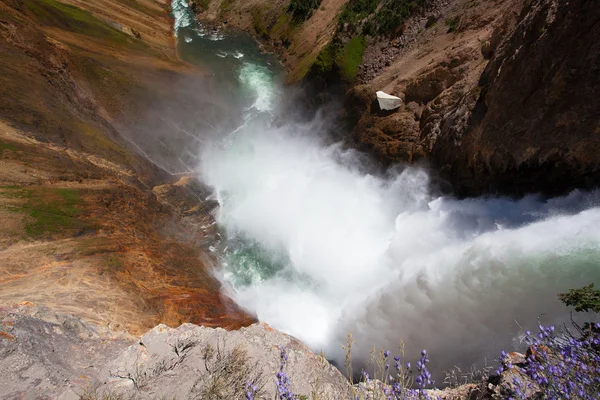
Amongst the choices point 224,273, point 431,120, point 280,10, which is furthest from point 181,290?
point 280,10

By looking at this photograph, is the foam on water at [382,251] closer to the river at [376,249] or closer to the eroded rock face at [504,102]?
the river at [376,249]

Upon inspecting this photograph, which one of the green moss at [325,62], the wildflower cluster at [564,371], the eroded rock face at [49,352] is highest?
the wildflower cluster at [564,371]

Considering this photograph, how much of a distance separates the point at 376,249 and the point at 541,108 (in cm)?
796

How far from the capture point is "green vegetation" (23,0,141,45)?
917 inches

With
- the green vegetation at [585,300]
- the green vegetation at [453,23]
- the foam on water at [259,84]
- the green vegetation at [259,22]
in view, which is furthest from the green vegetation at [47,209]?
the green vegetation at [259,22]

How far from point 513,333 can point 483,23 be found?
45.9ft

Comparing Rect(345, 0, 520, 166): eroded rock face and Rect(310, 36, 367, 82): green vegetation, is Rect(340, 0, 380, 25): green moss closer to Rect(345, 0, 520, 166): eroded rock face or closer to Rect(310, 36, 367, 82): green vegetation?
Rect(310, 36, 367, 82): green vegetation

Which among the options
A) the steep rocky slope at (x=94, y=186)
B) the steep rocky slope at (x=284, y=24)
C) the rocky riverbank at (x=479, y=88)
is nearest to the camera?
the rocky riverbank at (x=479, y=88)

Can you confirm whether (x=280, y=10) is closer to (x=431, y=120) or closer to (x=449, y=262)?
(x=431, y=120)

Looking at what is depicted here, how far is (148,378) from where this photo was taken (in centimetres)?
568

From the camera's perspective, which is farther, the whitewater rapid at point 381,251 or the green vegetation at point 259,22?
the green vegetation at point 259,22

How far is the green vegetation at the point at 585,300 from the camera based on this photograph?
6613 millimetres

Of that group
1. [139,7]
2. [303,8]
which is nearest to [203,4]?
[139,7]

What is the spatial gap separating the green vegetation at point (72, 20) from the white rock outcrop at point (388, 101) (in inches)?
818
